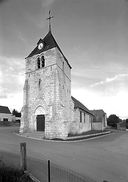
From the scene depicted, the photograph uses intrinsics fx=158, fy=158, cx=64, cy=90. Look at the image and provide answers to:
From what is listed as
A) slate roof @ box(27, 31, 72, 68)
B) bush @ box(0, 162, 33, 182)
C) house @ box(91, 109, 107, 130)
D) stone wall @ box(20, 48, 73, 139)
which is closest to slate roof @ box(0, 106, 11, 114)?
house @ box(91, 109, 107, 130)

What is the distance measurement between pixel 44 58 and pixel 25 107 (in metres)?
6.96

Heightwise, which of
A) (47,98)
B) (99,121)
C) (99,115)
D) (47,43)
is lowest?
(99,121)

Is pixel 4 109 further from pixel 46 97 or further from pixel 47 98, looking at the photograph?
pixel 47 98

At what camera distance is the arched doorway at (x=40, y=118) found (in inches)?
780

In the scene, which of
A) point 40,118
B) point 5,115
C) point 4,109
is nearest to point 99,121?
point 40,118

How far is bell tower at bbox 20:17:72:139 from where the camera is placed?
17828mm

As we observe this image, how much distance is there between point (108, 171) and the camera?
644 centimetres

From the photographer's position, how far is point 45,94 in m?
19.6

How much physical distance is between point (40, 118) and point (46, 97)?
2.88 meters

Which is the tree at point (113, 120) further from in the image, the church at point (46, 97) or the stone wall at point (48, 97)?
the stone wall at point (48, 97)

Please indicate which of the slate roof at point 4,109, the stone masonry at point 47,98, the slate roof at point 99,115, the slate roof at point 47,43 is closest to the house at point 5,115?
the slate roof at point 4,109

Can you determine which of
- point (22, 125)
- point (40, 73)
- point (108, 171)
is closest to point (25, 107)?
point (22, 125)

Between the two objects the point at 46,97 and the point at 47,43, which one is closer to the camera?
the point at 46,97

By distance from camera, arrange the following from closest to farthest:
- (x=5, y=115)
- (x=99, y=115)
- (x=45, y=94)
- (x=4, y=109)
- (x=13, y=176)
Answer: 1. (x=13, y=176)
2. (x=45, y=94)
3. (x=99, y=115)
4. (x=5, y=115)
5. (x=4, y=109)
